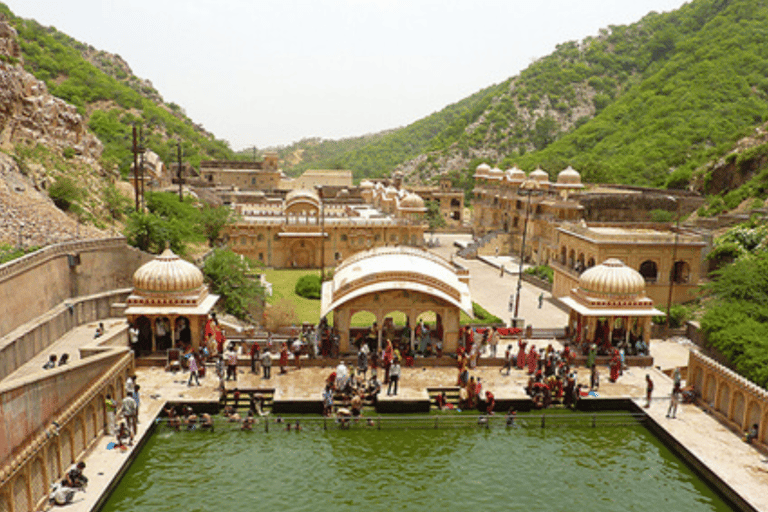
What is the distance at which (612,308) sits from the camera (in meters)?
23.0

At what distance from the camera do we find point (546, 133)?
10056 centimetres

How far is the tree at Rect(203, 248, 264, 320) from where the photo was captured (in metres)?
27.9

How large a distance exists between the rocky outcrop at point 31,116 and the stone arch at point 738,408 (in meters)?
36.2

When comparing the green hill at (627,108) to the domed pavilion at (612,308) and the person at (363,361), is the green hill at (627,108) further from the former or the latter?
the person at (363,361)

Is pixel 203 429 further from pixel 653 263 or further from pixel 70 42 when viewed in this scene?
pixel 70 42

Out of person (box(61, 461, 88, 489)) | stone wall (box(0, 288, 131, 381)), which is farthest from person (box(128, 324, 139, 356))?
person (box(61, 461, 88, 489))

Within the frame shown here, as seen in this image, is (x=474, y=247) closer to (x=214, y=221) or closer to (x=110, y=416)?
(x=214, y=221)

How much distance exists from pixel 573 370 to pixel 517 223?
3162 centimetres

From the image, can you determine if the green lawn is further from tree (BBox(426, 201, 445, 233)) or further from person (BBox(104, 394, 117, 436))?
tree (BBox(426, 201, 445, 233))

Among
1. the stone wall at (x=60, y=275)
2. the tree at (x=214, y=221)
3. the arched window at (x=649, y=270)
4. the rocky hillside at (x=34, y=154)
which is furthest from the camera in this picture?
the tree at (x=214, y=221)

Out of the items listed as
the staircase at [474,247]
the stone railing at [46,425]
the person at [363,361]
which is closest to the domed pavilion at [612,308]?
the person at [363,361]

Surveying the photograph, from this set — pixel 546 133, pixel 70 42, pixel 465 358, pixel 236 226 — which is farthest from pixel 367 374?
pixel 70 42

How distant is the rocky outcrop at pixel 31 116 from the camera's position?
108 ft

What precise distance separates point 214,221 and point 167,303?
2107cm
